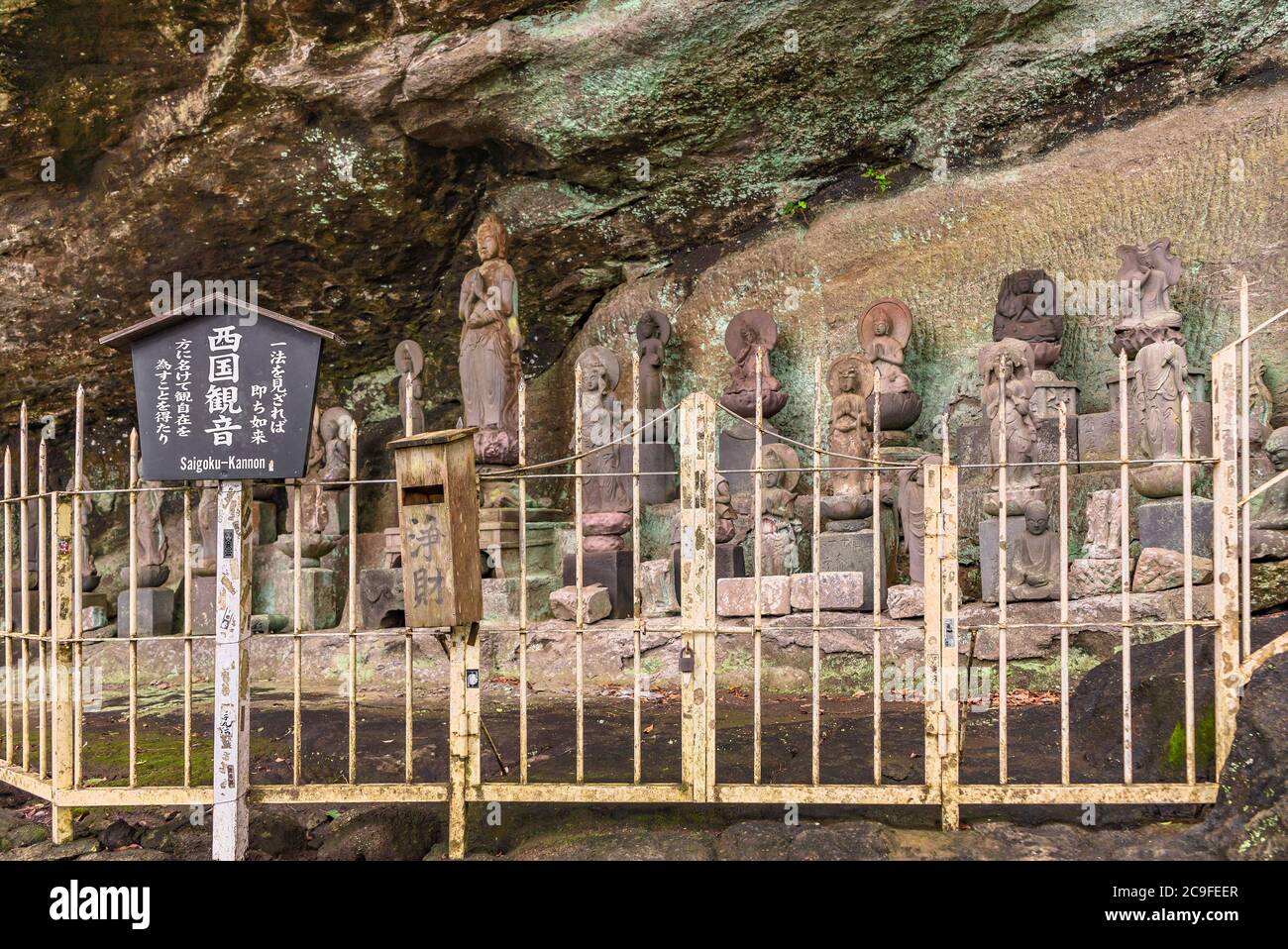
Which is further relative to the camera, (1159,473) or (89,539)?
(89,539)

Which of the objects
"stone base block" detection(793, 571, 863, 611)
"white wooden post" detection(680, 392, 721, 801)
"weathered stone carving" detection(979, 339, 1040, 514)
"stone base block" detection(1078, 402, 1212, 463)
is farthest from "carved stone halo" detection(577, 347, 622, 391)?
"white wooden post" detection(680, 392, 721, 801)

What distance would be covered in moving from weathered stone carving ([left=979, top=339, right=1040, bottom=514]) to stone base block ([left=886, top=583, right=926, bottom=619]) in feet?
2.97

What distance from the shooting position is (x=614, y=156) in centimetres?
1052

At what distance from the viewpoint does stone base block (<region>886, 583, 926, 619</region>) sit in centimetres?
720

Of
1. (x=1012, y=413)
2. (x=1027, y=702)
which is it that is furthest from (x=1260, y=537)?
(x=1012, y=413)

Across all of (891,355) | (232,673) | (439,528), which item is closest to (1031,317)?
(891,355)

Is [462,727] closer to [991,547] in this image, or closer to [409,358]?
[991,547]

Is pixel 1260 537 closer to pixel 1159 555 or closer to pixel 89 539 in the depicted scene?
pixel 1159 555

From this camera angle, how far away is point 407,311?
1191cm

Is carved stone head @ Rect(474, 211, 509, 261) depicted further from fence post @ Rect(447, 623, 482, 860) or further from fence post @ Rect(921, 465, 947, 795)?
fence post @ Rect(921, 465, 947, 795)

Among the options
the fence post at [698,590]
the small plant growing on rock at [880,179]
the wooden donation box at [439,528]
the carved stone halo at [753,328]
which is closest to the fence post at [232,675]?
the wooden donation box at [439,528]

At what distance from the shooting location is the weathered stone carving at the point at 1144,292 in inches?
312

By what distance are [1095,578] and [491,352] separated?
544 centimetres

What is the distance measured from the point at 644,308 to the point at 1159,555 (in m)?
6.34
